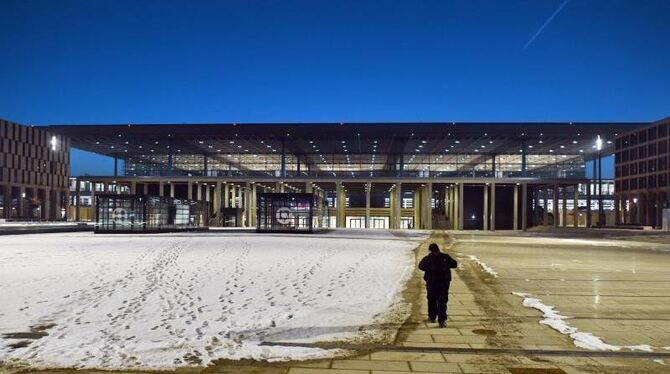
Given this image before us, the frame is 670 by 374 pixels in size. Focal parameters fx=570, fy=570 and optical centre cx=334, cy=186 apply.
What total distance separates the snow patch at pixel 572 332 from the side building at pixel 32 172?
75.5 m

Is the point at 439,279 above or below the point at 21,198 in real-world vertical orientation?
below

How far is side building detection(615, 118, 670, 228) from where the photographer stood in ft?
241

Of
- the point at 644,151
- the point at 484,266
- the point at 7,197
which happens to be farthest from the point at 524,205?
the point at 7,197

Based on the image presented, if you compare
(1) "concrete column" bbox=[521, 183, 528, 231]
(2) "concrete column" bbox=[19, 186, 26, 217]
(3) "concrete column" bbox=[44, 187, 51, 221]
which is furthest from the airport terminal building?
A: (3) "concrete column" bbox=[44, 187, 51, 221]

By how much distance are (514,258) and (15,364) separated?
840 inches

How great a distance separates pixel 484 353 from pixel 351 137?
61.8 m

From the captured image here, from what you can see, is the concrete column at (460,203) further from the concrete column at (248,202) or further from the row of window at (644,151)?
the concrete column at (248,202)

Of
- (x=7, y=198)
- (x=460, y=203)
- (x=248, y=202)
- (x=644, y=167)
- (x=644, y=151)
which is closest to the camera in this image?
(x=460, y=203)

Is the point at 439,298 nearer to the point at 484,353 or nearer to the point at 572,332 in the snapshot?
the point at 484,353

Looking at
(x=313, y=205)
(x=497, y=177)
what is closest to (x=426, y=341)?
(x=313, y=205)

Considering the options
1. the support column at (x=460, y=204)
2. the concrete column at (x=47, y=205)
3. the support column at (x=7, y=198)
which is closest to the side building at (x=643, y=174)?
the support column at (x=460, y=204)

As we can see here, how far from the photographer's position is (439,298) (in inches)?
392

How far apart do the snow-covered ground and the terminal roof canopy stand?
4758 cm

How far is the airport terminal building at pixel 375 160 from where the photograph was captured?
67.3 metres
